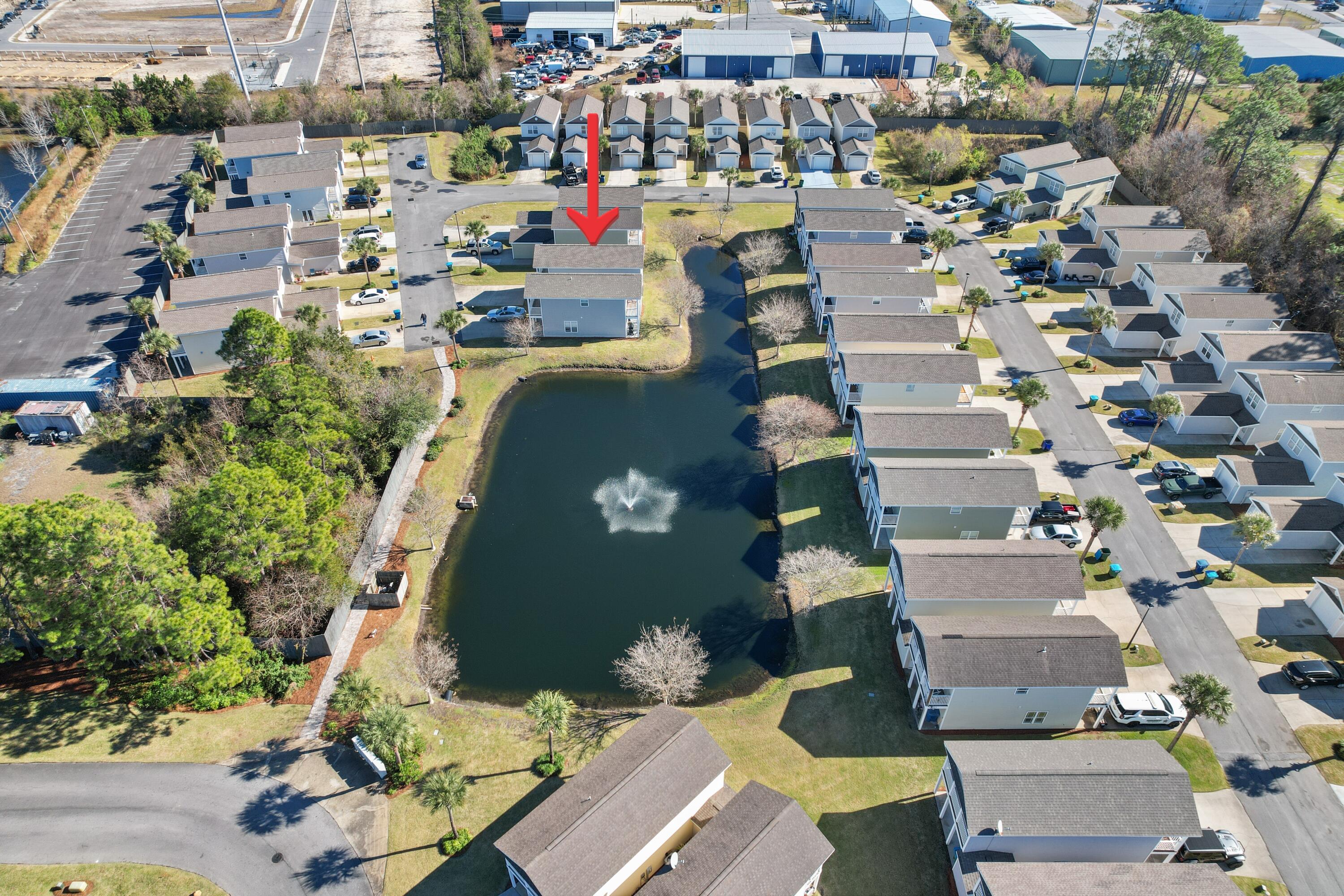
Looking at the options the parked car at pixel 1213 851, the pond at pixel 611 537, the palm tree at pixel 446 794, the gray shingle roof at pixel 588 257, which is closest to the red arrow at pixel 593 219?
the gray shingle roof at pixel 588 257

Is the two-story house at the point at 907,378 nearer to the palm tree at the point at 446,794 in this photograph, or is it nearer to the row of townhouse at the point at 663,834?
the row of townhouse at the point at 663,834

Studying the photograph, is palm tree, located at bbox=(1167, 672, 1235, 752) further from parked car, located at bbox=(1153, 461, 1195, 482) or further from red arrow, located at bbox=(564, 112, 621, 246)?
red arrow, located at bbox=(564, 112, 621, 246)

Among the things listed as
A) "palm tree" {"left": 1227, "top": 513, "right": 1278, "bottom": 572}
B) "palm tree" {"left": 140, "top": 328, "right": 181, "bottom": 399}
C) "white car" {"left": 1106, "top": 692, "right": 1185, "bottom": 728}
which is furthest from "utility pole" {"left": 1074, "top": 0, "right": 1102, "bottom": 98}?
"palm tree" {"left": 140, "top": 328, "right": 181, "bottom": 399}

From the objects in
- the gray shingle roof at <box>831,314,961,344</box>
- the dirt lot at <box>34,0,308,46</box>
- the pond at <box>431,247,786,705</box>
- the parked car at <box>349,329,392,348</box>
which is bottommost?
the pond at <box>431,247,786,705</box>

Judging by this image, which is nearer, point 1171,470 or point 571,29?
point 1171,470

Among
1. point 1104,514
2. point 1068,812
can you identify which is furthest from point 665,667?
point 1104,514

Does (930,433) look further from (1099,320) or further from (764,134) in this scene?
(764,134)
